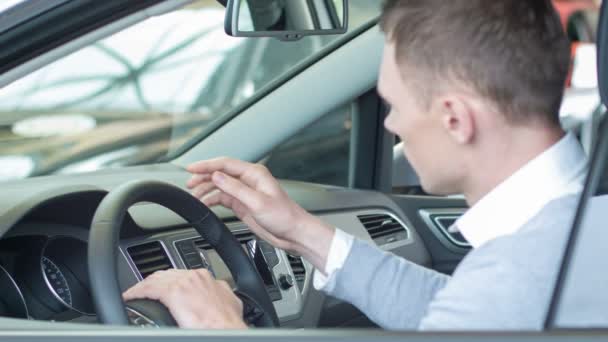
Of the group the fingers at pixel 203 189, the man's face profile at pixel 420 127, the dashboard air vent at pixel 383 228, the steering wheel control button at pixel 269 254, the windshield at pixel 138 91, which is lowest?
the windshield at pixel 138 91

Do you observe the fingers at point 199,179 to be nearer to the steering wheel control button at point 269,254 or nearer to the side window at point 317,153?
the steering wheel control button at point 269,254

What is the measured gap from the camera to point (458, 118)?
4.94 feet

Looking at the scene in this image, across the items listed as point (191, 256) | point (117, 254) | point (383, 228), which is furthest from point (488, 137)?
point (383, 228)

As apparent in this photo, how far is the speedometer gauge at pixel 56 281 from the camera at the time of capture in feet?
→ 6.72

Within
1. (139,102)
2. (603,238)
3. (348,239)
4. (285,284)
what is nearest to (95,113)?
(139,102)

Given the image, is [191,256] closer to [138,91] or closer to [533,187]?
[533,187]

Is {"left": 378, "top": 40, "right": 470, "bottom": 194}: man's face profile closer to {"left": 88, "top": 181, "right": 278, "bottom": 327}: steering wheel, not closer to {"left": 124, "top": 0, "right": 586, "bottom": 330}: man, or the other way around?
A: {"left": 124, "top": 0, "right": 586, "bottom": 330}: man

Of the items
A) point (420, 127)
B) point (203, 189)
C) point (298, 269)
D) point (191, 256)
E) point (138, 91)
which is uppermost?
point (420, 127)

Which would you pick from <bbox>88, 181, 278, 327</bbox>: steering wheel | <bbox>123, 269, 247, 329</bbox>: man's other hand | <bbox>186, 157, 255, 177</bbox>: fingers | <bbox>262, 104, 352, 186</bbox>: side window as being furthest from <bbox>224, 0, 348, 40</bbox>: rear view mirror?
<bbox>262, 104, 352, 186</bbox>: side window

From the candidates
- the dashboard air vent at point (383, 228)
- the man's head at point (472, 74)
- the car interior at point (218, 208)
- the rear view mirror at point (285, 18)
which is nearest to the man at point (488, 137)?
the man's head at point (472, 74)

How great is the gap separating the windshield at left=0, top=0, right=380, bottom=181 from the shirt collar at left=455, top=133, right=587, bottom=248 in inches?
212

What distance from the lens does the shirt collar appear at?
1527 millimetres

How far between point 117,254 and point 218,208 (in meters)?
0.91

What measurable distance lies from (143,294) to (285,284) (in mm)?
930
